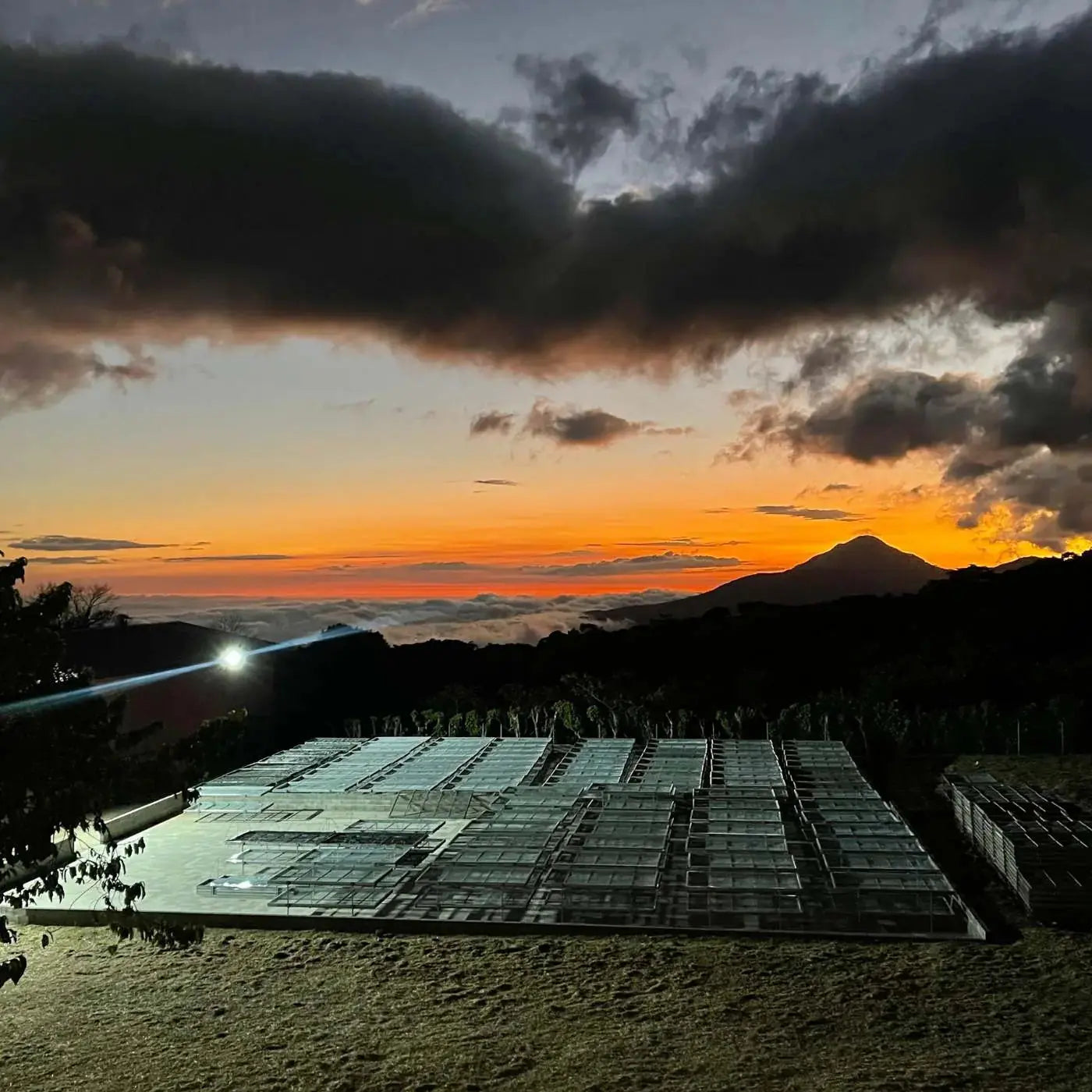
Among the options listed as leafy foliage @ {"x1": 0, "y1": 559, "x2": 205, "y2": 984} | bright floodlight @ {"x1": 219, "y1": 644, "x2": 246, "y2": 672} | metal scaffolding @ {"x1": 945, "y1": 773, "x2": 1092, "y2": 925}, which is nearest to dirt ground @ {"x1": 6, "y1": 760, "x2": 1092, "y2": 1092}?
metal scaffolding @ {"x1": 945, "y1": 773, "x2": 1092, "y2": 925}

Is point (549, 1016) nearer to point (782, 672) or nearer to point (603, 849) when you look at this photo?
point (603, 849)

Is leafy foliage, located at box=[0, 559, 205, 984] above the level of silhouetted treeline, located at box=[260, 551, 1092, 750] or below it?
above

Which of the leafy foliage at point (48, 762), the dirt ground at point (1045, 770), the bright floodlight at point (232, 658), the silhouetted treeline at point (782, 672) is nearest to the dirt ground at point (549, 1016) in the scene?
the leafy foliage at point (48, 762)

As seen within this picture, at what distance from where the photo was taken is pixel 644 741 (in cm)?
2283

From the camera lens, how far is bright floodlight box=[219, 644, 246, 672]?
27.7m

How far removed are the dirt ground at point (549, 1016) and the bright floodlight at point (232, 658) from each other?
55.7ft

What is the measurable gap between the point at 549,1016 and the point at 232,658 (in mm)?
21399

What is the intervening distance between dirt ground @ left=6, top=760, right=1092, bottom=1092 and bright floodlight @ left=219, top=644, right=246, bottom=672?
16965 millimetres

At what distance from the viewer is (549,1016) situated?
8664 millimetres

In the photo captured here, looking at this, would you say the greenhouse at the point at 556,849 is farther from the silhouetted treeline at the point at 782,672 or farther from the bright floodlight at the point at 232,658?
the bright floodlight at the point at 232,658

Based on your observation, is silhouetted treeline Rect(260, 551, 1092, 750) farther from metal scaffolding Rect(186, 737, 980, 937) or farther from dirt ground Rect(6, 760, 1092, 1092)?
dirt ground Rect(6, 760, 1092, 1092)

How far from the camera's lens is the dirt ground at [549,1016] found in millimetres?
7594

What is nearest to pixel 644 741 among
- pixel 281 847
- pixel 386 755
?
pixel 386 755

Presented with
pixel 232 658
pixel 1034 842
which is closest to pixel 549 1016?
pixel 1034 842
